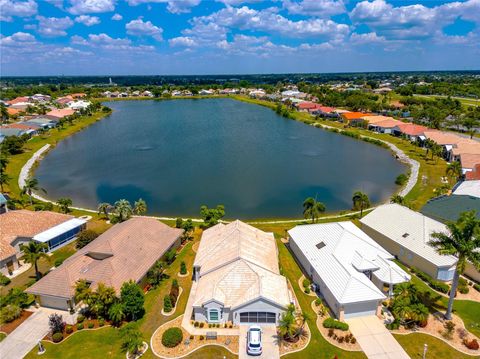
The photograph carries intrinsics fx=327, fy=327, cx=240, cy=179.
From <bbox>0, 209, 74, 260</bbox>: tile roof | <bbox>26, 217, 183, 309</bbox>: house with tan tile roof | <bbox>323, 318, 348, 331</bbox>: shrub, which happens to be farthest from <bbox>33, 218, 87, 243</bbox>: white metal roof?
<bbox>323, 318, 348, 331</bbox>: shrub

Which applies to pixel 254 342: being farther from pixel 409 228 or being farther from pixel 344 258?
pixel 409 228

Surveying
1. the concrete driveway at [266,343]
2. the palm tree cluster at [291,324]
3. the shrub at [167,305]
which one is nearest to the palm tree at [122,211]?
the shrub at [167,305]

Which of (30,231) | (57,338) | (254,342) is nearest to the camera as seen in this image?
(254,342)

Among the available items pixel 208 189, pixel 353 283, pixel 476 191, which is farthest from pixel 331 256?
pixel 208 189

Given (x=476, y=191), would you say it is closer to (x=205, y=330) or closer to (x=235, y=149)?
(x=205, y=330)

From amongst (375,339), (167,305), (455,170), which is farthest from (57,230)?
(455,170)

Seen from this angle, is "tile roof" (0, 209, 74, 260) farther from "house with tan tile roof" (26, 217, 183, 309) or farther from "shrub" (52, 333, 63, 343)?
"shrub" (52, 333, 63, 343)
